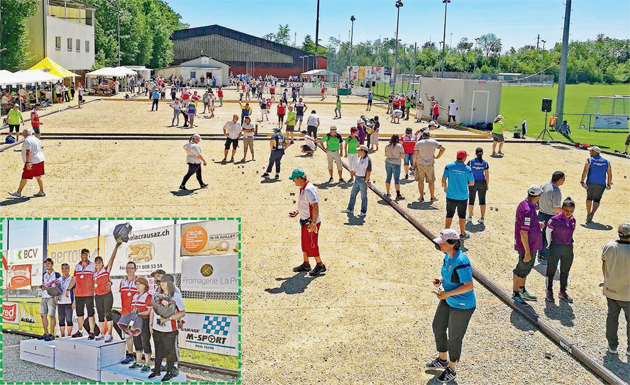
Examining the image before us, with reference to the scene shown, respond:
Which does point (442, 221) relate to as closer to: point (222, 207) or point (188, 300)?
point (222, 207)

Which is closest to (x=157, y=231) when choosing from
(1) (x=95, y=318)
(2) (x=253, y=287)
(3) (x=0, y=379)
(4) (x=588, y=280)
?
(1) (x=95, y=318)

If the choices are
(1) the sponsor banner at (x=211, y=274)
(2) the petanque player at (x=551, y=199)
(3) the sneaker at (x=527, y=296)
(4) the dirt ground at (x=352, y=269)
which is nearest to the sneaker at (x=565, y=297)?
(4) the dirt ground at (x=352, y=269)

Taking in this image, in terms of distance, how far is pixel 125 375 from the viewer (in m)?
5.45

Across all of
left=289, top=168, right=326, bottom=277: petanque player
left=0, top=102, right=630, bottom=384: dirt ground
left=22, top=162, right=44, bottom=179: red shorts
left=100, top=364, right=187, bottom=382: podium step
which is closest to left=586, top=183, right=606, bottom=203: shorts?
left=0, top=102, right=630, bottom=384: dirt ground

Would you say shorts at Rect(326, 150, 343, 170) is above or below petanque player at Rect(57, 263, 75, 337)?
above

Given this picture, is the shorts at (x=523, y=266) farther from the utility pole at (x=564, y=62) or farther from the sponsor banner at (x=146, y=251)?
the utility pole at (x=564, y=62)

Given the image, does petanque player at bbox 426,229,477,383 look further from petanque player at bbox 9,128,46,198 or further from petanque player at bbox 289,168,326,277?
petanque player at bbox 9,128,46,198

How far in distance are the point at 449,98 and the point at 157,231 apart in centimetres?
3261

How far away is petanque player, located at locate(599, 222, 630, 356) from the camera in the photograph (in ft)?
24.2

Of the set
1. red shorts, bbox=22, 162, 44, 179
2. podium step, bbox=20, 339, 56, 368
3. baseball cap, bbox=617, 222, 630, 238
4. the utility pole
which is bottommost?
podium step, bbox=20, 339, 56, 368

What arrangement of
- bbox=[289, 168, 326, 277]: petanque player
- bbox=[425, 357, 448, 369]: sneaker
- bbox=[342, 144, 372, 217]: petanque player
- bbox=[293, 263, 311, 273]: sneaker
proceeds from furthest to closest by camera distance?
bbox=[342, 144, 372, 217]: petanque player, bbox=[293, 263, 311, 273]: sneaker, bbox=[289, 168, 326, 277]: petanque player, bbox=[425, 357, 448, 369]: sneaker

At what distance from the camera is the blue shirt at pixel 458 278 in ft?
21.0

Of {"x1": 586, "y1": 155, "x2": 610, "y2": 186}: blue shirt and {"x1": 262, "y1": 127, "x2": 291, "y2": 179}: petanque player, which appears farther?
{"x1": 262, "y1": 127, "x2": 291, "y2": 179}: petanque player

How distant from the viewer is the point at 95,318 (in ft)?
19.8
